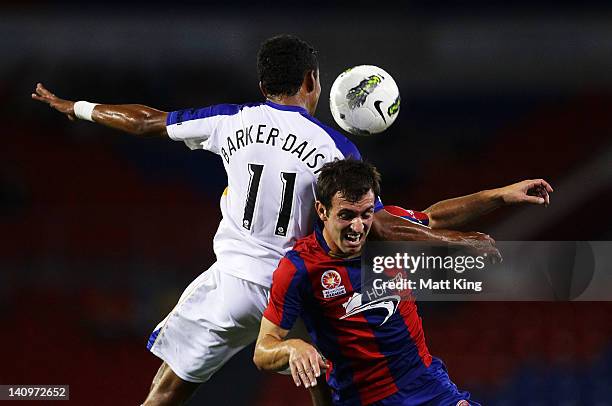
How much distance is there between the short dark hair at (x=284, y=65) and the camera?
351cm

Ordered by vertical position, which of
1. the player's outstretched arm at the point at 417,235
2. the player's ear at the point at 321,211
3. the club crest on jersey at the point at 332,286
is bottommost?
the club crest on jersey at the point at 332,286

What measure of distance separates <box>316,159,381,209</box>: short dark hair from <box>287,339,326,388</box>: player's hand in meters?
0.62

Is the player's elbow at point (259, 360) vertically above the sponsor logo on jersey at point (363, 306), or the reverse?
the sponsor logo on jersey at point (363, 306)

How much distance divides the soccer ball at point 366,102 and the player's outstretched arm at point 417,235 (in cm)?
50

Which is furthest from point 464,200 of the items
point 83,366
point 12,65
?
point 12,65

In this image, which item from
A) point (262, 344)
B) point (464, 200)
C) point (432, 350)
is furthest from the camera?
point (432, 350)

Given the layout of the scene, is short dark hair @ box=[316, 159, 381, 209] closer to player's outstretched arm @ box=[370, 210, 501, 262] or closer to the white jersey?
player's outstretched arm @ box=[370, 210, 501, 262]

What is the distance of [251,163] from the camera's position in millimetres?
3473

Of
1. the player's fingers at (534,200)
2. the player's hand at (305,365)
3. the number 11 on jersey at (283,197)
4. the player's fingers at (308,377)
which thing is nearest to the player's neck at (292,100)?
the number 11 on jersey at (283,197)

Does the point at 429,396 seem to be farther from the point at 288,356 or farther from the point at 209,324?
the point at 209,324

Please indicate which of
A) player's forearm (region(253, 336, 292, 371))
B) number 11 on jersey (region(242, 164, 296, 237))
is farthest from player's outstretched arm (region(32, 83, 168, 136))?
player's forearm (region(253, 336, 292, 371))

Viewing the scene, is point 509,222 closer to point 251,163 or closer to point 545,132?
point 545,132

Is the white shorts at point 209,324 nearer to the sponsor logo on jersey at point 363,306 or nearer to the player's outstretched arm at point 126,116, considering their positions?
the sponsor logo on jersey at point 363,306

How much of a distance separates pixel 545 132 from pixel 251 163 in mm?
2762
